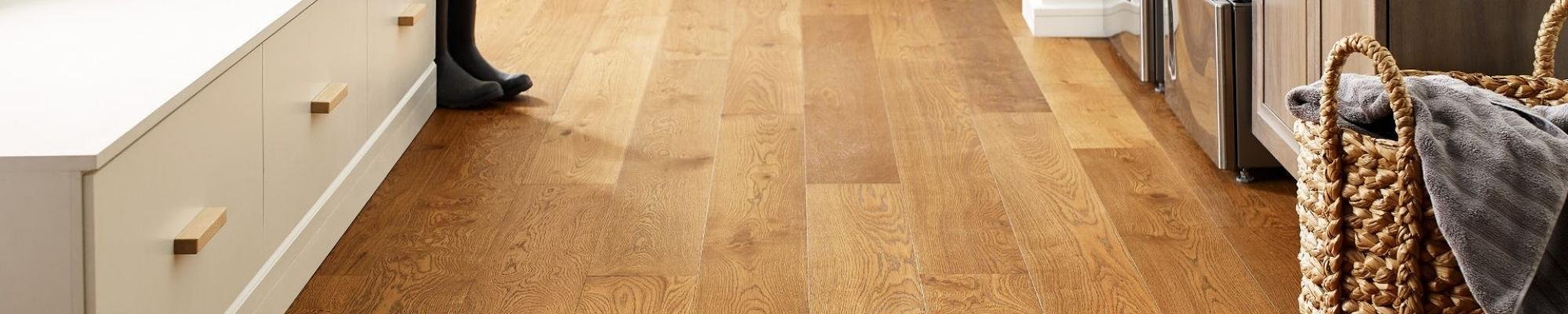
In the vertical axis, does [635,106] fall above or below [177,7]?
below

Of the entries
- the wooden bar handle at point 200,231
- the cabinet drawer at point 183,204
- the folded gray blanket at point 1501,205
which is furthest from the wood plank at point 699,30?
the folded gray blanket at point 1501,205

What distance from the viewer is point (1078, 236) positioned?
82.7 inches

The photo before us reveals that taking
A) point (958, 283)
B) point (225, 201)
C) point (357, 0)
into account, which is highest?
point (357, 0)

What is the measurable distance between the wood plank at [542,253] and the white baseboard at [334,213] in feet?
0.75

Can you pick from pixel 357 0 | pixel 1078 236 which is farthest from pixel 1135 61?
pixel 357 0

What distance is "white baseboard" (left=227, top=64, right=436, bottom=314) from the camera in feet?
5.79

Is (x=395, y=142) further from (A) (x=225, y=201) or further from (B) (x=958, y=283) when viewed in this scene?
(B) (x=958, y=283)

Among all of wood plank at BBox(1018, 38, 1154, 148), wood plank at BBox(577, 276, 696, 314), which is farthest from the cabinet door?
wood plank at BBox(577, 276, 696, 314)

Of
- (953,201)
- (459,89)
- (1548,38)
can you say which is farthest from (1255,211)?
(459,89)

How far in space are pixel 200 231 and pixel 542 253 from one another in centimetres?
60

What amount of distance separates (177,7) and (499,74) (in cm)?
113

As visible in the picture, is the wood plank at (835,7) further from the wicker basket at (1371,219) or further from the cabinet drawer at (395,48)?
the wicker basket at (1371,219)

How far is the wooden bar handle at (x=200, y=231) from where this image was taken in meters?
1.49

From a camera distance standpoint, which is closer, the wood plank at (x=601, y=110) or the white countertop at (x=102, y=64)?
the white countertop at (x=102, y=64)
